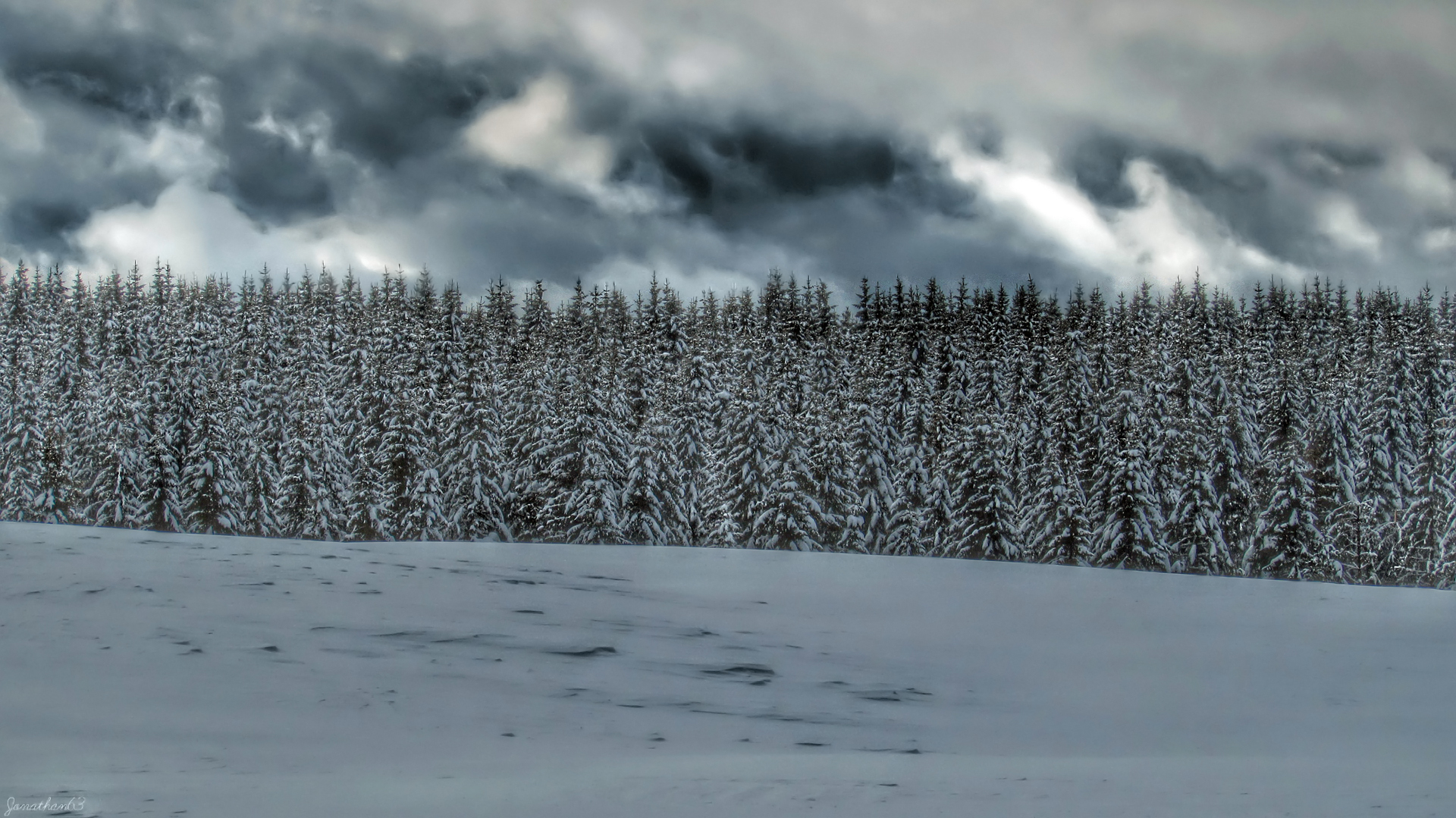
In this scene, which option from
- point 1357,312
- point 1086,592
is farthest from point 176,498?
point 1357,312

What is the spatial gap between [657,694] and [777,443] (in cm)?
3665

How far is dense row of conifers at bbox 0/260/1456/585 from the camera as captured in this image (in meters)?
40.8

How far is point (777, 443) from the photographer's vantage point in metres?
42.8

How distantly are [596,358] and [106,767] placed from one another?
4125 cm

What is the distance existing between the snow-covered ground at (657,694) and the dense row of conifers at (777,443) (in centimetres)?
3127

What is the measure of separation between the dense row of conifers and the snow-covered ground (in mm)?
31267

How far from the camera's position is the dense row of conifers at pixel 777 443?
40.8 metres
